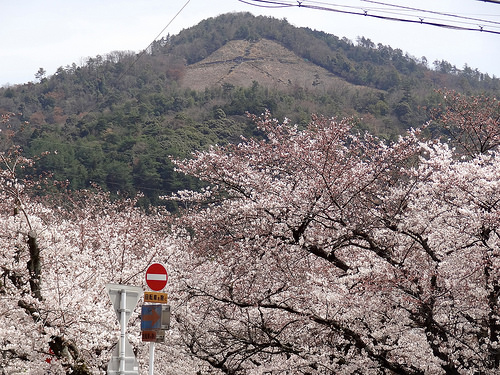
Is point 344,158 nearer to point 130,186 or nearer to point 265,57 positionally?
point 130,186

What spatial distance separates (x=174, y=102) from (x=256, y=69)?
3694 centimetres

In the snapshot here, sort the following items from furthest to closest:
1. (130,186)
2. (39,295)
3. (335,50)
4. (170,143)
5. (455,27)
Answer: (335,50)
(170,143)
(130,186)
(39,295)
(455,27)

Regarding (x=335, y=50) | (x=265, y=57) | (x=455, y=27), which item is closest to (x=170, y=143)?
(x=455, y=27)

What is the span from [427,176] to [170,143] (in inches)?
1518

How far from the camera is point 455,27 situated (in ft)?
24.0

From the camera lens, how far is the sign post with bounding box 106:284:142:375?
7.51 meters

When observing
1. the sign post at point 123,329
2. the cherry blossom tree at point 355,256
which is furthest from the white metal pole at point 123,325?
the cherry blossom tree at point 355,256

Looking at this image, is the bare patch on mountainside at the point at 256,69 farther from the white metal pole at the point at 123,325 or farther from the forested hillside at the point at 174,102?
the white metal pole at the point at 123,325

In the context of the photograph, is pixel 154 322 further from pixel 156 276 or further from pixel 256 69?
pixel 256 69

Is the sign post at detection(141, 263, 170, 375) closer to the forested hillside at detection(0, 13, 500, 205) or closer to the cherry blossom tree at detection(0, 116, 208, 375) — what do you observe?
the cherry blossom tree at detection(0, 116, 208, 375)

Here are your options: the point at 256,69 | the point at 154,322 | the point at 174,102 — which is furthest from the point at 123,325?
the point at 256,69

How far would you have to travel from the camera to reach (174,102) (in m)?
68.9

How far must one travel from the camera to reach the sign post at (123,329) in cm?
751

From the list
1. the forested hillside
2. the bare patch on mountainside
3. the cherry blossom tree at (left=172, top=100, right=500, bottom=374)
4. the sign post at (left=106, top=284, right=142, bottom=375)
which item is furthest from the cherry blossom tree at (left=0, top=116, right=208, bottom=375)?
the bare patch on mountainside
